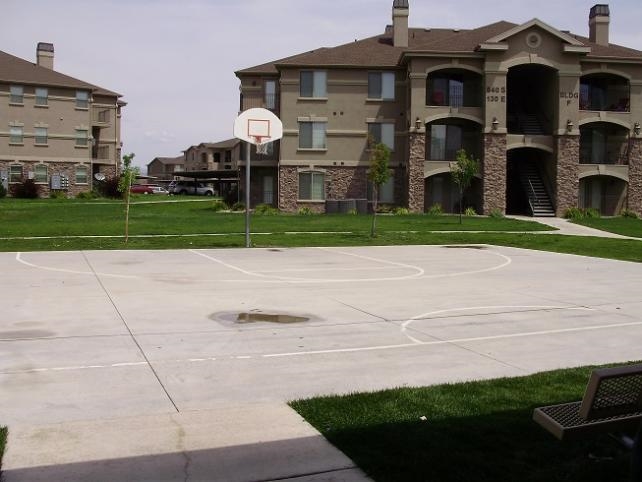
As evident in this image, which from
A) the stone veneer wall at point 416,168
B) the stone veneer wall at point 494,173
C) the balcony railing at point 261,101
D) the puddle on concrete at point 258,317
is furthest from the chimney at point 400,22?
the puddle on concrete at point 258,317

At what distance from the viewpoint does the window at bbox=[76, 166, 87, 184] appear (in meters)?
64.6

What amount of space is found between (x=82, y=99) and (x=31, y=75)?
463cm

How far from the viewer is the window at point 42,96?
6206 centimetres

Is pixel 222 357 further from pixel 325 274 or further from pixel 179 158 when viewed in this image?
pixel 179 158

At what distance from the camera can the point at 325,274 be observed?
16.5m

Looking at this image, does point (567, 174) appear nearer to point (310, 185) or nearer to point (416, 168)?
point (416, 168)

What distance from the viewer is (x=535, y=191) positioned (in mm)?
46312

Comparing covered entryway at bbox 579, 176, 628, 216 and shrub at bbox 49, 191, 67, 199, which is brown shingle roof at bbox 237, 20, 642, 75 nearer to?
covered entryway at bbox 579, 176, 628, 216

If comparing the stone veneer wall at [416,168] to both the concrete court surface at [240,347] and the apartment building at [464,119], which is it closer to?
the apartment building at [464,119]

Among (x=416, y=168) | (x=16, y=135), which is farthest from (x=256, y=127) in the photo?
(x=16, y=135)

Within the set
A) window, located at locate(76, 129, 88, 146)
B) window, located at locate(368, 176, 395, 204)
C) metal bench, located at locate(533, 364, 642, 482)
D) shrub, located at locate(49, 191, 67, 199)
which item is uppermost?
window, located at locate(76, 129, 88, 146)

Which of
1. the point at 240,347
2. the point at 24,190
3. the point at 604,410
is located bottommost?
the point at 240,347

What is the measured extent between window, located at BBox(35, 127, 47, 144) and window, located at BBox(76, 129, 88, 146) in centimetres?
280

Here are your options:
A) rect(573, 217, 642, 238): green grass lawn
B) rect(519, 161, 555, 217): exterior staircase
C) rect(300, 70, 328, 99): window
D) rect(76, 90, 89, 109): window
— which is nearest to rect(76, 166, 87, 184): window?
rect(76, 90, 89, 109): window
